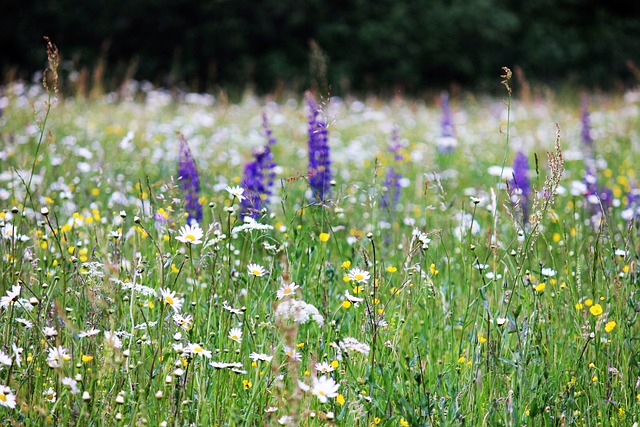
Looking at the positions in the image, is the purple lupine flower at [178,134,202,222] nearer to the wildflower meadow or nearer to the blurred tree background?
the wildflower meadow

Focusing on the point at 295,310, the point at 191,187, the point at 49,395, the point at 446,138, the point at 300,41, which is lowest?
the point at 49,395

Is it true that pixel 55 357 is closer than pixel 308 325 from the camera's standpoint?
Yes

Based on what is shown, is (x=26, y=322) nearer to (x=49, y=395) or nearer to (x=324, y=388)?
(x=49, y=395)

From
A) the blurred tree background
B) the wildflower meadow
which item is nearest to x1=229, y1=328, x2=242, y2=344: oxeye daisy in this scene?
the wildflower meadow

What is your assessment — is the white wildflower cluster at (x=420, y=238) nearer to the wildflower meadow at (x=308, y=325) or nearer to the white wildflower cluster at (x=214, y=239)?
the wildflower meadow at (x=308, y=325)

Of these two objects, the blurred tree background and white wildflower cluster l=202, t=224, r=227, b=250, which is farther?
the blurred tree background

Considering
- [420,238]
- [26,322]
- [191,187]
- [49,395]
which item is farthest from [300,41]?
[49,395]

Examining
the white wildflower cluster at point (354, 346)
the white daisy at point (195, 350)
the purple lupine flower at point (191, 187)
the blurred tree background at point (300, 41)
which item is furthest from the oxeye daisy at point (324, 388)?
the blurred tree background at point (300, 41)

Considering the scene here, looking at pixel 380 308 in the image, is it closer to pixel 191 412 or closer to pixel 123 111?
pixel 191 412

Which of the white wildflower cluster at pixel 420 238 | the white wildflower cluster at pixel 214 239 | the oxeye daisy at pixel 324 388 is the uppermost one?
the white wildflower cluster at pixel 420 238

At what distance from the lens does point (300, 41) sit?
18.5m

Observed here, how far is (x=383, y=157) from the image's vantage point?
582 centimetres

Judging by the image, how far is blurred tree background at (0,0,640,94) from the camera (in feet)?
54.4

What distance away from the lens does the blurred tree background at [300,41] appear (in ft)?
54.4
